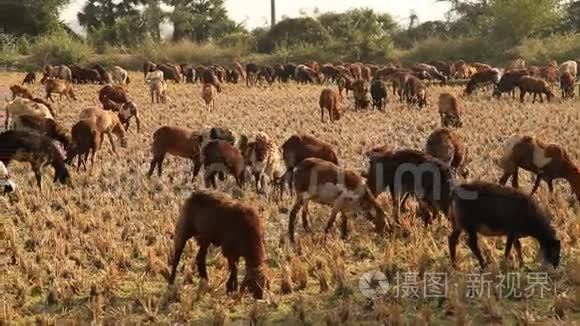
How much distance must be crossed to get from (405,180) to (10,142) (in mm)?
6143

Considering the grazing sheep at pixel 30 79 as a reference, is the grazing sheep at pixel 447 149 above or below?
below

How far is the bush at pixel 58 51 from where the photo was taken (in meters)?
46.3

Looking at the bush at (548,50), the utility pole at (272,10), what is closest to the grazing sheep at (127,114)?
the bush at (548,50)

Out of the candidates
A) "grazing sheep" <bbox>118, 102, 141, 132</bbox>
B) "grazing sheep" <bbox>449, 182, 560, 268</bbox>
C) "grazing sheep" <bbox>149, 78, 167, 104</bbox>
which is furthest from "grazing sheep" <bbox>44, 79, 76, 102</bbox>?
"grazing sheep" <bbox>449, 182, 560, 268</bbox>

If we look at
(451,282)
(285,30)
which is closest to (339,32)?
(285,30)

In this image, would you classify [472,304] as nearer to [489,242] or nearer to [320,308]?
[320,308]

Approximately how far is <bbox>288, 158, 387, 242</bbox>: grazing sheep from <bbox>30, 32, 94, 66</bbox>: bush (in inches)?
1602

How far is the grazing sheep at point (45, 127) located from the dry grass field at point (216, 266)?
0.80 metres

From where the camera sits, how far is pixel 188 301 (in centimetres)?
629

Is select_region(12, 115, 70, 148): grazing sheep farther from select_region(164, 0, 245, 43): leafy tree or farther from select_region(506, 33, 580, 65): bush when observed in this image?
select_region(164, 0, 245, 43): leafy tree

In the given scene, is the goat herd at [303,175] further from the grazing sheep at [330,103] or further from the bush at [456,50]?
the bush at [456,50]

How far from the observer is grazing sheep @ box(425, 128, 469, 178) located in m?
10.4

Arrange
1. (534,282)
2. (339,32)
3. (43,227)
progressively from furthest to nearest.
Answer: (339,32) < (43,227) < (534,282)

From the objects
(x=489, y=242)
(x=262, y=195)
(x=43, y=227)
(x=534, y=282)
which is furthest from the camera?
(x=262, y=195)
